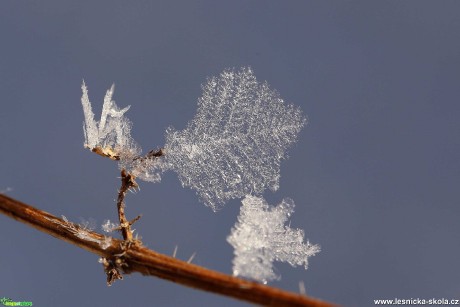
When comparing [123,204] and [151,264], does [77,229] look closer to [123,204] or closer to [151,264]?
[123,204]

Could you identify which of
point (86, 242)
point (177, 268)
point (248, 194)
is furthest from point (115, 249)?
point (248, 194)

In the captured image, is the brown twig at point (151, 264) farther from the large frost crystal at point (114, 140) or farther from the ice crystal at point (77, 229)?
the large frost crystal at point (114, 140)

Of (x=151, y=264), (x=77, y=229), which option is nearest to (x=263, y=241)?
(x=151, y=264)

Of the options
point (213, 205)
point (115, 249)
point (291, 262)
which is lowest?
point (115, 249)

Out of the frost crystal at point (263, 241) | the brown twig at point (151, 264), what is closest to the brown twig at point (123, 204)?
the brown twig at point (151, 264)

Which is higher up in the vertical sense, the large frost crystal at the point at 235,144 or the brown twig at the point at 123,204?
the large frost crystal at the point at 235,144

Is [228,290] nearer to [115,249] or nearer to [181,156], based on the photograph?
[115,249]
